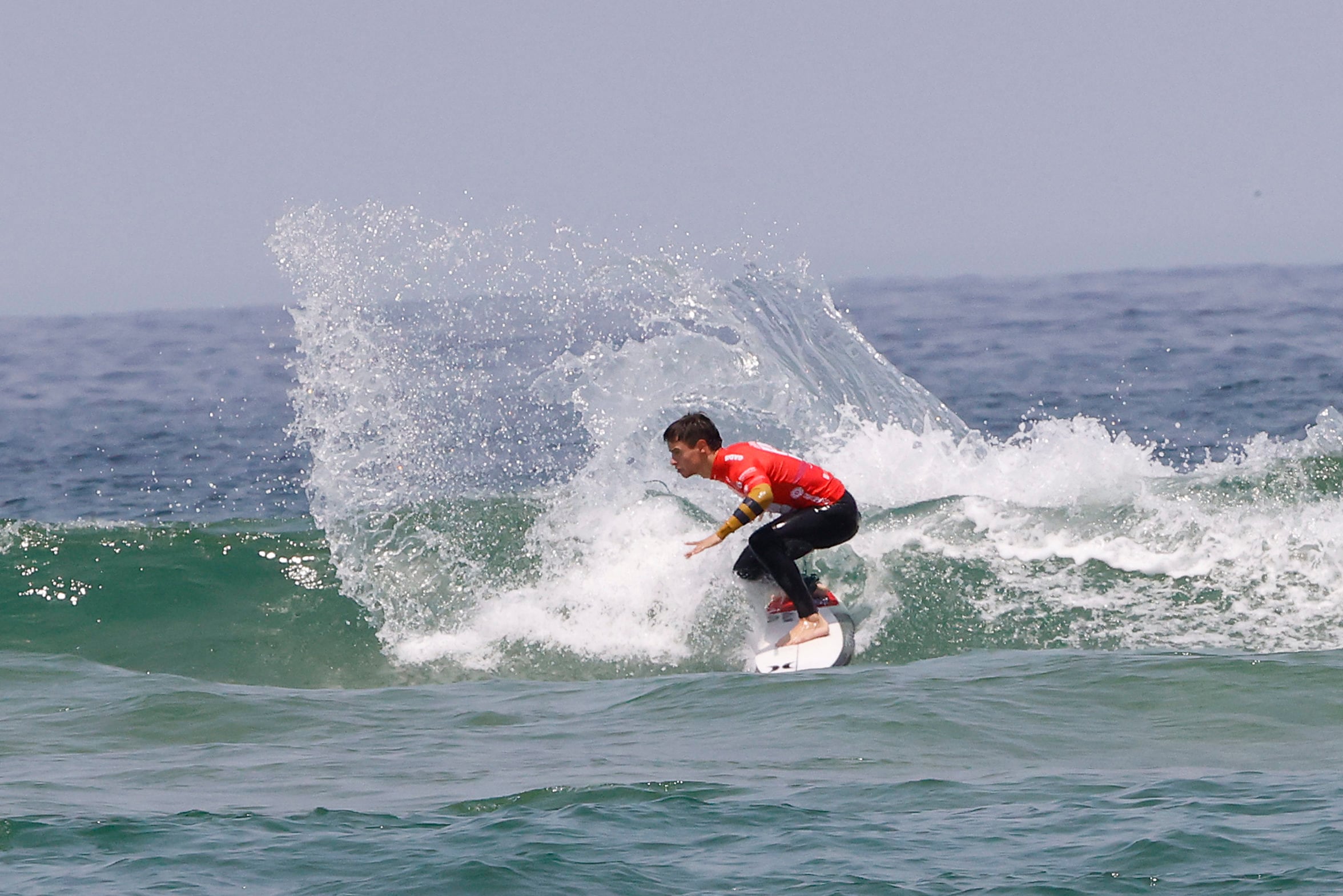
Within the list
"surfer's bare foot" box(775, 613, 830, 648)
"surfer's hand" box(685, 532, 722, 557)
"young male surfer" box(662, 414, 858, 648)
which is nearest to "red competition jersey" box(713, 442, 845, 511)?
"young male surfer" box(662, 414, 858, 648)

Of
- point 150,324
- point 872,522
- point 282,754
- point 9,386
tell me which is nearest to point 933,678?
point 872,522

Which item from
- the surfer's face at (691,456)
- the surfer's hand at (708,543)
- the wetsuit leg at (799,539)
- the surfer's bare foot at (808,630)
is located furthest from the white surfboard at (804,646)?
the surfer's face at (691,456)

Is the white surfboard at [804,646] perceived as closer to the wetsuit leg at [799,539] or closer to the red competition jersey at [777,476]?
the wetsuit leg at [799,539]

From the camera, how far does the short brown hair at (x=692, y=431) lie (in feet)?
32.1

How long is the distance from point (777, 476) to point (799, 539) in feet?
1.59

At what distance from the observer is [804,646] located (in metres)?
10.2

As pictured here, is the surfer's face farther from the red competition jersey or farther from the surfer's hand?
the surfer's hand

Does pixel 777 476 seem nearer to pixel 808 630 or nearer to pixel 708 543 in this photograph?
pixel 708 543

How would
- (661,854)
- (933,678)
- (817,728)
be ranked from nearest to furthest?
(661,854)
(817,728)
(933,678)

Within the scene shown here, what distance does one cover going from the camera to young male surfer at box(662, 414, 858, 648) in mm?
9797

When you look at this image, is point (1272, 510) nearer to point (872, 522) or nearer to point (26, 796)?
point (872, 522)

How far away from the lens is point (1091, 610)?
10.9m

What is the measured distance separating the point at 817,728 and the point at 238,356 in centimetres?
2610

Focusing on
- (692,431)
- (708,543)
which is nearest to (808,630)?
(708,543)
